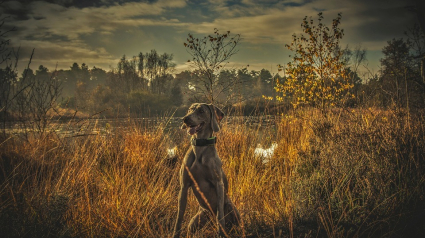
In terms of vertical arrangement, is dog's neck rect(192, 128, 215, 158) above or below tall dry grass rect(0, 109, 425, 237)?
above

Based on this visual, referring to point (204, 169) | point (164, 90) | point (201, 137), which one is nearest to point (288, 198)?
point (204, 169)

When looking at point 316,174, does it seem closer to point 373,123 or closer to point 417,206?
point 417,206

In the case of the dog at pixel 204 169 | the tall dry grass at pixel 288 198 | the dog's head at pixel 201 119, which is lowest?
the tall dry grass at pixel 288 198

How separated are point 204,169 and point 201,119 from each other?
0.45 meters

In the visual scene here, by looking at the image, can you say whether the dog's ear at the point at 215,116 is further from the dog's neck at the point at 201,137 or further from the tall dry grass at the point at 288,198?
the tall dry grass at the point at 288,198

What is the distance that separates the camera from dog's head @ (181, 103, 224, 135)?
2.13 m

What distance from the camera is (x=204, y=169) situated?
7.16 feet

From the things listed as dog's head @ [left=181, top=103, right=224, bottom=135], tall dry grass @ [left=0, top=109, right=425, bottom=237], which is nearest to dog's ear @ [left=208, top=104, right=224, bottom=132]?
dog's head @ [left=181, top=103, right=224, bottom=135]

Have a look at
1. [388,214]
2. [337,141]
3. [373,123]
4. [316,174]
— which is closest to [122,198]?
[316,174]

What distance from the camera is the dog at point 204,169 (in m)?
2.15

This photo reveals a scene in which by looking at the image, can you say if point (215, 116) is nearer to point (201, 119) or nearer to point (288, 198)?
point (201, 119)

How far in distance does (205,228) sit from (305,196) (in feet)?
4.88

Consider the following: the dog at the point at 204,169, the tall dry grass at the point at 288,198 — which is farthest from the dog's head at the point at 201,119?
the tall dry grass at the point at 288,198

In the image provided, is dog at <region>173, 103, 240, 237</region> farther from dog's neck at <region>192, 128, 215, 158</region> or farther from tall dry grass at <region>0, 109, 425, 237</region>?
tall dry grass at <region>0, 109, 425, 237</region>
